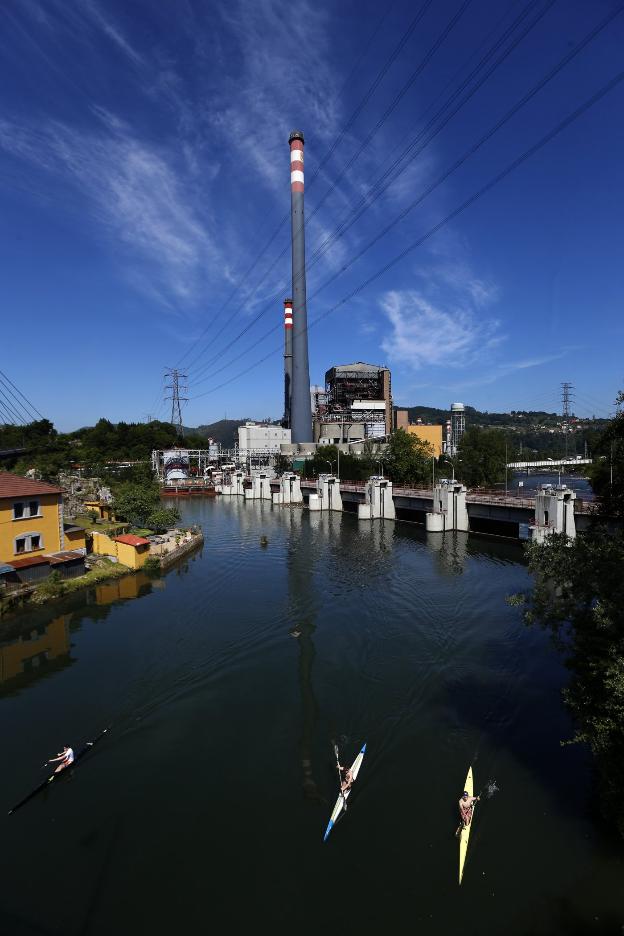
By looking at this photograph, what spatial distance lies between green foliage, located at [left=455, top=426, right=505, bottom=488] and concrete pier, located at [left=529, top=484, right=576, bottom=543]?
147ft

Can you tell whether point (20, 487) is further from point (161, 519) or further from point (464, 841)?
point (464, 841)

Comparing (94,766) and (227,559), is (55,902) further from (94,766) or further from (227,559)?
(227,559)

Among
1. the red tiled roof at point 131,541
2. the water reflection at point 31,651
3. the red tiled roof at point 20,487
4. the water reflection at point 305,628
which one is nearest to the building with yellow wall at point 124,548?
the red tiled roof at point 131,541

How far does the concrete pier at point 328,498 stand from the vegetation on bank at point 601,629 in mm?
58983

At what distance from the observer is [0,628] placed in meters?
24.8

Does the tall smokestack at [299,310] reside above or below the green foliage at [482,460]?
above

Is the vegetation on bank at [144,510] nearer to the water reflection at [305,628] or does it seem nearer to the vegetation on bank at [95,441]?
the water reflection at [305,628]

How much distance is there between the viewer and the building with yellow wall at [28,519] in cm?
2845

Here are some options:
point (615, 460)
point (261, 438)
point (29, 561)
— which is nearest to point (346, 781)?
point (615, 460)

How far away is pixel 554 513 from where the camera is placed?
36.7 m

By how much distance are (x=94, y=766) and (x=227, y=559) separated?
26375mm

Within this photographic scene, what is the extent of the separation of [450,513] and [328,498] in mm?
24433

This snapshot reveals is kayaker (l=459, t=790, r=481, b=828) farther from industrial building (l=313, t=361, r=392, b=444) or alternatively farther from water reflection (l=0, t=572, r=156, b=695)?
industrial building (l=313, t=361, r=392, b=444)

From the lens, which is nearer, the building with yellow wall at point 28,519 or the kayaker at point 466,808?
the kayaker at point 466,808
